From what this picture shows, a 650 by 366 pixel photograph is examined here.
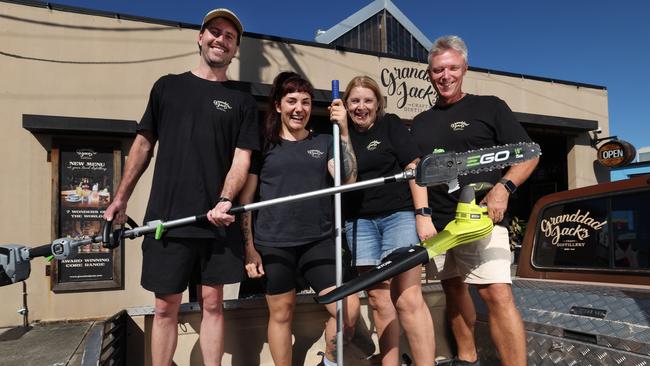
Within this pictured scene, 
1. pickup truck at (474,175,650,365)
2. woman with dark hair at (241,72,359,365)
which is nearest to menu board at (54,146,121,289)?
woman with dark hair at (241,72,359,365)

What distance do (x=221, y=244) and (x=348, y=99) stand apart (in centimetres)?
115

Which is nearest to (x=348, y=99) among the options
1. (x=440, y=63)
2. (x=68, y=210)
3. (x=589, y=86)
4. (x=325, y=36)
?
(x=440, y=63)

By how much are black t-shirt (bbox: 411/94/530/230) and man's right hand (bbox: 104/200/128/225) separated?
1713mm

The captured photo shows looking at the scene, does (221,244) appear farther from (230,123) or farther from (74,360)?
(74,360)

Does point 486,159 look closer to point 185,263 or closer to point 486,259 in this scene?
point 486,259

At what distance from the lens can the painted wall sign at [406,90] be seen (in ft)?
27.6

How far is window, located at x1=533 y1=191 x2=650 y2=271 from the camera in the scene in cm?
232

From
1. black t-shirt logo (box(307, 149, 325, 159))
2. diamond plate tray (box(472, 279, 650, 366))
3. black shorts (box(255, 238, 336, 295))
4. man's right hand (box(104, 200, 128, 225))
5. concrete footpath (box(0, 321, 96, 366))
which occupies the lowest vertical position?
concrete footpath (box(0, 321, 96, 366))

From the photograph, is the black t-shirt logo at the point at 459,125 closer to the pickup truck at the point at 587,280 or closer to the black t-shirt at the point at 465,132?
the black t-shirt at the point at 465,132

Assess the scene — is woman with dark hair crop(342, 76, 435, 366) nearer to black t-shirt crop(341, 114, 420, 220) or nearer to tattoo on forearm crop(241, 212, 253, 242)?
black t-shirt crop(341, 114, 420, 220)

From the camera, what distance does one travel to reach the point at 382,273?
175 cm

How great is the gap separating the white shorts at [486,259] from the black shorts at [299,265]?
718 mm

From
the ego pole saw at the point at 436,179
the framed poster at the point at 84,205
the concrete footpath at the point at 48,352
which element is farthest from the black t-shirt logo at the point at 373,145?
the framed poster at the point at 84,205

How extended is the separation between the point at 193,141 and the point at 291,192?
1.94 ft
